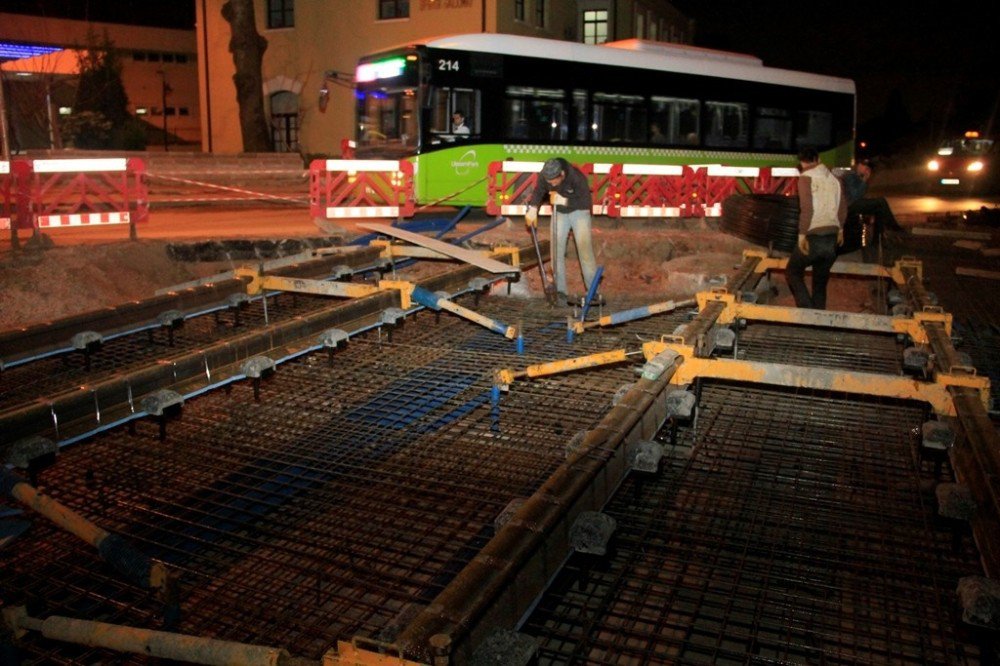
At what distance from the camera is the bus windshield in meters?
15.3

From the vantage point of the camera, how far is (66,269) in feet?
30.2

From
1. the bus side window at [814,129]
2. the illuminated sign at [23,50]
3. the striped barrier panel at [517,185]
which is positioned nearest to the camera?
the striped barrier panel at [517,185]

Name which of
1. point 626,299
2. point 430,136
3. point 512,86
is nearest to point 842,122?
point 512,86

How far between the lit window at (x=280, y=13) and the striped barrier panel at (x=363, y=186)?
18.2m

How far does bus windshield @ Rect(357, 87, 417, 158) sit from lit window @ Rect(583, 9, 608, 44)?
2144 centimetres

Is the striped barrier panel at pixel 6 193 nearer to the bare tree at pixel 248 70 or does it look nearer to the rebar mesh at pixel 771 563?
the rebar mesh at pixel 771 563

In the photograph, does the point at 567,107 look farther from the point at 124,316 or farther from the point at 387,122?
the point at 124,316

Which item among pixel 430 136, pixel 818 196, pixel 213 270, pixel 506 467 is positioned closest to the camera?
pixel 506 467

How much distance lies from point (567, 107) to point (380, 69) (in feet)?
12.2

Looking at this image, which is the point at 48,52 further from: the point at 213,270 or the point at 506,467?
the point at 506,467

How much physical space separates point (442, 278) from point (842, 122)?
16.7m

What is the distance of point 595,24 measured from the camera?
115 feet

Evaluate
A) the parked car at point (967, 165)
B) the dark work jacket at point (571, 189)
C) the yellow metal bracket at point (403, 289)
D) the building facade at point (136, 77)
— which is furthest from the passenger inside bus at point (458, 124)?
the parked car at point (967, 165)

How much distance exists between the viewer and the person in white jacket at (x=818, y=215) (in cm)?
752
